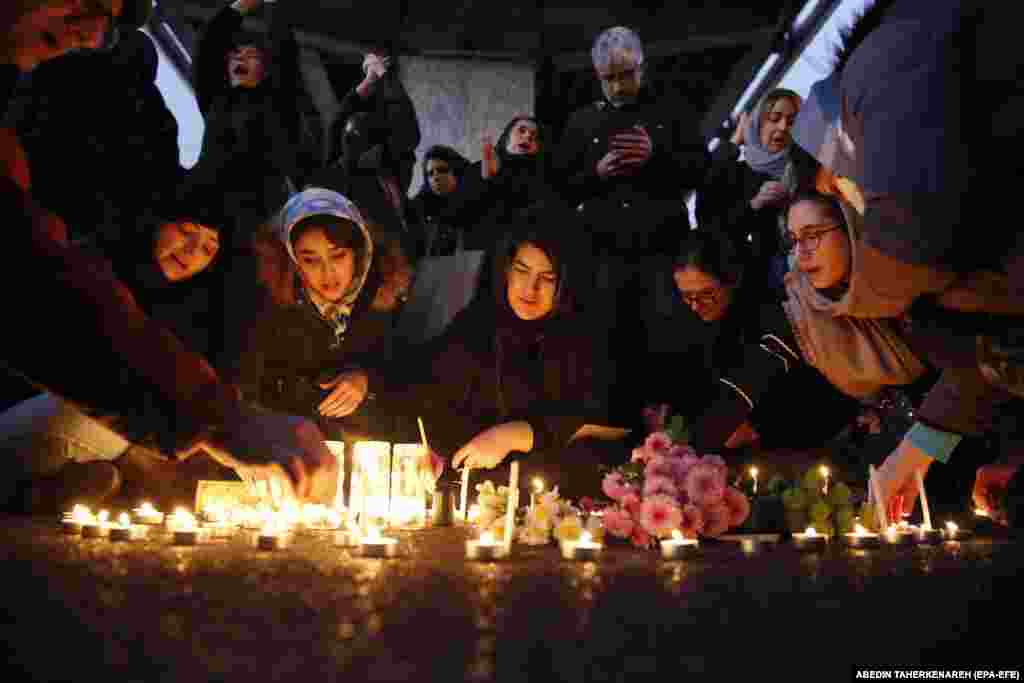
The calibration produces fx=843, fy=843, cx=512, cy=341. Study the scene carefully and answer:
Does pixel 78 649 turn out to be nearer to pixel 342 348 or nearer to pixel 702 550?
pixel 702 550

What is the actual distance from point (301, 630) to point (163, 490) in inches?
91.5

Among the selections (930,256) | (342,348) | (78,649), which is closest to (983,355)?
(930,256)

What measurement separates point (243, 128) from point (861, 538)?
3628 millimetres

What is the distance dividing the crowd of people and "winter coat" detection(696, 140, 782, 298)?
17 mm

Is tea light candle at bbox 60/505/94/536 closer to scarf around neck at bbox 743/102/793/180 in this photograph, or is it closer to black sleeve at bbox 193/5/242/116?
black sleeve at bbox 193/5/242/116

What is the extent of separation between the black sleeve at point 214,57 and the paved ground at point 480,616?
3388 millimetres

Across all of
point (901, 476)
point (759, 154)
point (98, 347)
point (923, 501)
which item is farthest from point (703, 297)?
point (98, 347)

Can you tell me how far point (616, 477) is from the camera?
2191 mm

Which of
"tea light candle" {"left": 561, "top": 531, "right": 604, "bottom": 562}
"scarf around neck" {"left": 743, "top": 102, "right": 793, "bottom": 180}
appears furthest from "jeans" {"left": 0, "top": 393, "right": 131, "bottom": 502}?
"scarf around neck" {"left": 743, "top": 102, "right": 793, "bottom": 180}

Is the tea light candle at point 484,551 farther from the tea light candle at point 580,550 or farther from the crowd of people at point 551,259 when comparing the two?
the crowd of people at point 551,259

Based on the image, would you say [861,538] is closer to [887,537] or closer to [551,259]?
[887,537]

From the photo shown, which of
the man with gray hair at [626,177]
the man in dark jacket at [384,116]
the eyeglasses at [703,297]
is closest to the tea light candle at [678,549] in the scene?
the eyeglasses at [703,297]

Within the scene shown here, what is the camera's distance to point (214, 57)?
14.9 feet

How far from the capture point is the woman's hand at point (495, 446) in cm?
334
